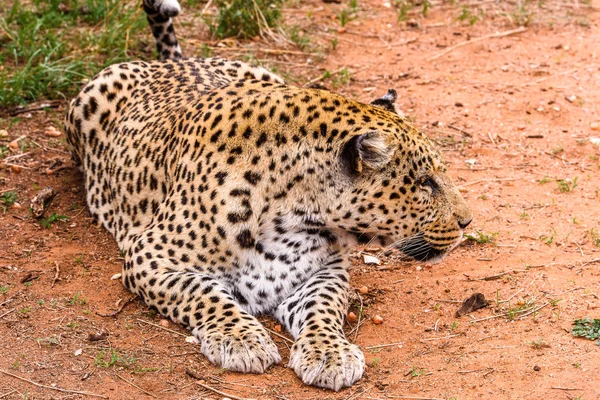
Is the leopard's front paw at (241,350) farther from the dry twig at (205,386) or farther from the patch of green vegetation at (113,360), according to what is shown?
the patch of green vegetation at (113,360)

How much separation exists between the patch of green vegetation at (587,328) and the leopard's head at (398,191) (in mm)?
1109

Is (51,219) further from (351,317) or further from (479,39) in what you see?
(479,39)

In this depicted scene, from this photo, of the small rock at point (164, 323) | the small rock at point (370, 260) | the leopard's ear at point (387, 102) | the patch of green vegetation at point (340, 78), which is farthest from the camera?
the patch of green vegetation at point (340, 78)

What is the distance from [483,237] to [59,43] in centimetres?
531

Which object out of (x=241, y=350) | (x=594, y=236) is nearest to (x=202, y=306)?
(x=241, y=350)

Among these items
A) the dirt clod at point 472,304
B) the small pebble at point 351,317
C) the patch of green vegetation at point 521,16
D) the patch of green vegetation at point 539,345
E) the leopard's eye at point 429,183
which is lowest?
the small pebble at point 351,317

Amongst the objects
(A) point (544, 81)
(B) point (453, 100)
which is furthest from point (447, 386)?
(A) point (544, 81)

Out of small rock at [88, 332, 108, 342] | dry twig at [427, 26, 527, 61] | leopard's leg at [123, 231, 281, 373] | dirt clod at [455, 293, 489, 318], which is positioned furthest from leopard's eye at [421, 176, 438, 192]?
dry twig at [427, 26, 527, 61]

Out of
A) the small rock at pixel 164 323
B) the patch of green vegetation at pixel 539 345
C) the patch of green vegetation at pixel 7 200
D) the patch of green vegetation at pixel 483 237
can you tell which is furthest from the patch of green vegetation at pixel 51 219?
A: the patch of green vegetation at pixel 539 345

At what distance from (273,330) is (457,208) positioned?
5.47ft

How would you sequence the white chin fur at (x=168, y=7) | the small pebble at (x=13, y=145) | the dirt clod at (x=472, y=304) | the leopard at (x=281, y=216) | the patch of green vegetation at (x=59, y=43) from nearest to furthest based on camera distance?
the leopard at (x=281, y=216), the dirt clod at (x=472, y=304), the white chin fur at (x=168, y=7), the small pebble at (x=13, y=145), the patch of green vegetation at (x=59, y=43)

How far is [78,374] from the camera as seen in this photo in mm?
6391

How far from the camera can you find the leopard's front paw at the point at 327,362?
21.0 feet

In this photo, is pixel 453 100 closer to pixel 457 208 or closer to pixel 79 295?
pixel 457 208
